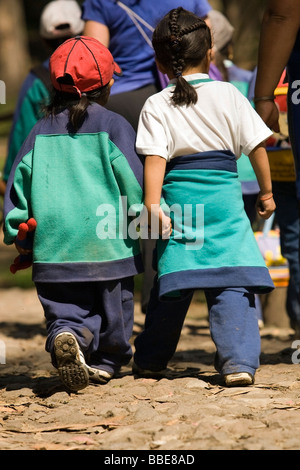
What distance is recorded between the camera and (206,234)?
3818 millimetres

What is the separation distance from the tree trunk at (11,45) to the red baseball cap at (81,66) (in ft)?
48.6

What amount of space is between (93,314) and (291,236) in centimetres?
190

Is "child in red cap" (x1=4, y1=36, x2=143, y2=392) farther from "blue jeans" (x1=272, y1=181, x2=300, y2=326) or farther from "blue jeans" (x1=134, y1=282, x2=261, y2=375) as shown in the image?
"blue jeans" (x1=272, y1=181, x2=300, y2=326)

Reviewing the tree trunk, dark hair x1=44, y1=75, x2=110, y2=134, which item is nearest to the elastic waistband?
dark hair x1=44, y1=75, x2=110, y2=134

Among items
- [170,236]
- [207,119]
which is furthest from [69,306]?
[207,119]

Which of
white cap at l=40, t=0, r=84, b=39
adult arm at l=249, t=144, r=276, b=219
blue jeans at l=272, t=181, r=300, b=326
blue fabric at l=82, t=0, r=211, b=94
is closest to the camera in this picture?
adult arm at l=249, t=144, r=276, b=219

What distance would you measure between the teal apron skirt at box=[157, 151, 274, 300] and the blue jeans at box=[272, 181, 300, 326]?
1.44 meters

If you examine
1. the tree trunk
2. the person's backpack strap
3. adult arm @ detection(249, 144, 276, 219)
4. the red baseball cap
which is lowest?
the tree trunk

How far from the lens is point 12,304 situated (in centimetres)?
773

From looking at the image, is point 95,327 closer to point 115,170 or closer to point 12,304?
point 115,170

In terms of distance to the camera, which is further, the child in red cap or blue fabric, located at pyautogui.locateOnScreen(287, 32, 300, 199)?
blue fabric, located at pyautogui.locateOnScreen(287, 32, 300, 199)

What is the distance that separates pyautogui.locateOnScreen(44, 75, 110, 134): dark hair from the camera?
390 cm

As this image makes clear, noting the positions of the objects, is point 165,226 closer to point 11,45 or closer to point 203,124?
point 203,124
